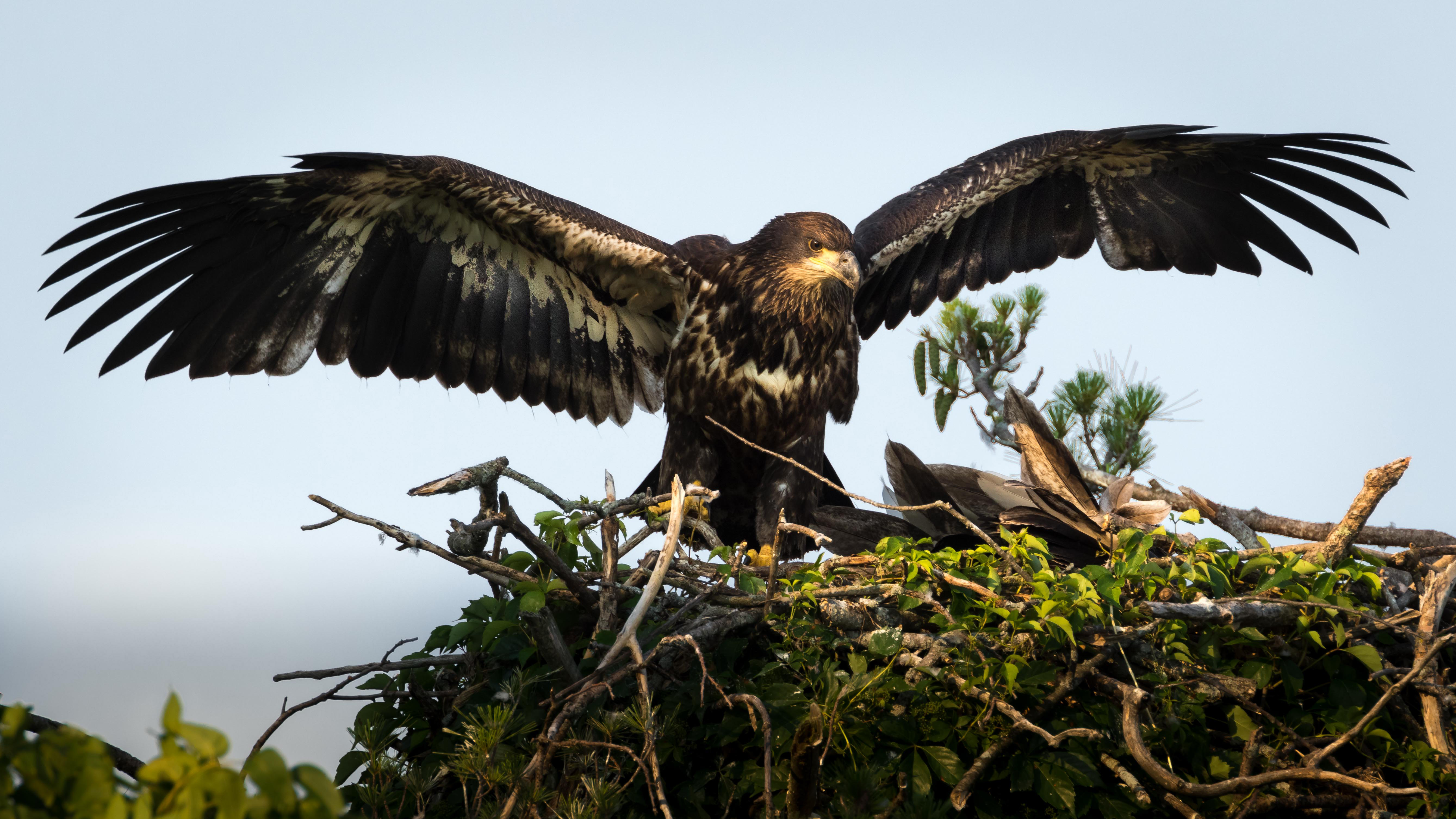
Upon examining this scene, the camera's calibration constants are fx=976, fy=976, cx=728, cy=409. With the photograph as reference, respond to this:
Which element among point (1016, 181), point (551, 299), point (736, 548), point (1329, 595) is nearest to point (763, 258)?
point (551, 299)

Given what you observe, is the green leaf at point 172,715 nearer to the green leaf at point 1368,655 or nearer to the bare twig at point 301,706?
the bare twig at point 301,706

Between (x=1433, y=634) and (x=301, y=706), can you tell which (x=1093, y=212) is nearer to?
(x=1433, y=634)

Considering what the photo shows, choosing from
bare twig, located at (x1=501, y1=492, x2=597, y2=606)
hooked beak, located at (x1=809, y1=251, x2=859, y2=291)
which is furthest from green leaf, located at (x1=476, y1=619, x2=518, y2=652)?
hooked beak, located at (x1=809, y1=251, x2=859, y2=291)

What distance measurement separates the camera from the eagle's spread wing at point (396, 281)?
392cm

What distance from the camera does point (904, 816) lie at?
2.09 meters

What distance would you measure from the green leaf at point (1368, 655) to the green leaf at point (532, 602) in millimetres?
1986

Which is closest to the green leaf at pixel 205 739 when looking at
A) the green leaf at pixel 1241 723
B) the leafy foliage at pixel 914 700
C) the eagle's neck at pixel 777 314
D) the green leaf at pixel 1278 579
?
the leafy foliage at pixel 914 700

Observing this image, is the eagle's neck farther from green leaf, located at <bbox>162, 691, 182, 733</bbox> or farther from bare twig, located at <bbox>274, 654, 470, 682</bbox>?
green leaf, located at <bbox>162, 691, 182, 733</bbox>

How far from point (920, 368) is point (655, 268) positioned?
160cm

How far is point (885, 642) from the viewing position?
7.09 ft

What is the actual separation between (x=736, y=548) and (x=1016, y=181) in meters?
3.30

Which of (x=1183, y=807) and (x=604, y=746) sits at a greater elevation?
(x=604, y=746)

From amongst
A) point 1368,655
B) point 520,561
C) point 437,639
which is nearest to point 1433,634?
point 1368,655

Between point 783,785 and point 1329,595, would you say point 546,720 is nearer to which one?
point 783,785
